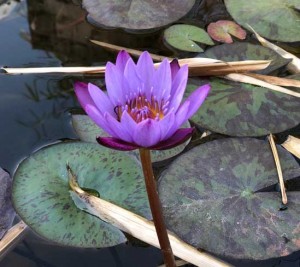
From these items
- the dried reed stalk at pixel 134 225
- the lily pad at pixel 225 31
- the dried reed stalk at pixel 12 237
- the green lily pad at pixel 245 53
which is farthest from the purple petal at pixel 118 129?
the lily pad at pixel 225 31

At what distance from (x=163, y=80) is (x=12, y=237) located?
0.63 m

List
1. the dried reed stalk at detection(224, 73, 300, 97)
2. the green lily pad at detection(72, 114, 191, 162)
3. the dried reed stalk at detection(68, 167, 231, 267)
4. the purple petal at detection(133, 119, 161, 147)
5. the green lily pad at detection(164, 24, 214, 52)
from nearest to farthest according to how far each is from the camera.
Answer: the purple petal at detection(133, 119, 161, 147), the dried reed stalk at detection(68, 167, 231, 267), the green lily pad at detection(72, 114, 191, 162), the dried reed stalk at detection(224, 73, 300, 97), the green lily pad at detection(164, 24, 214, 52)

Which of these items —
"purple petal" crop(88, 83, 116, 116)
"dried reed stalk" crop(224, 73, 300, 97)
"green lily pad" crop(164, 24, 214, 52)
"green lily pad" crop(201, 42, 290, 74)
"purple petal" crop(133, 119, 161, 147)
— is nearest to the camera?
"purple petal" crop(133, 119, 161, 147)

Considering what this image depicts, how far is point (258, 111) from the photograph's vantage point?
5.36 ft

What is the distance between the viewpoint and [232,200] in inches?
53.6

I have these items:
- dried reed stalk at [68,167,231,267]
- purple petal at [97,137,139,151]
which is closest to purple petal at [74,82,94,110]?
purple petal at [97,137,139,151]

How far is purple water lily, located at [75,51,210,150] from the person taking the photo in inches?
35.6

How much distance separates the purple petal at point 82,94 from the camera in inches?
38.7

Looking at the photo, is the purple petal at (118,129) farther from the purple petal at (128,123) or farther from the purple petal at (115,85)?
the purple petal at (115,85)

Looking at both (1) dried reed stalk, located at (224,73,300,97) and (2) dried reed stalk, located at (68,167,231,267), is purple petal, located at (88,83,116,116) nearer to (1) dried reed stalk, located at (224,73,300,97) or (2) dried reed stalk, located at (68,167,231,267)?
(2) dried reed stalk, located at (68,167,231,267)

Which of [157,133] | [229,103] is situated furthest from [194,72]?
[157,133]

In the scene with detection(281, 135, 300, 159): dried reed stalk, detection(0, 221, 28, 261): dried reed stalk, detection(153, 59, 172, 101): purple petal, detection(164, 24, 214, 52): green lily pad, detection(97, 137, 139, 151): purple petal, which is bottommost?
detection(281, 135, 300, 159): dried reed stalk

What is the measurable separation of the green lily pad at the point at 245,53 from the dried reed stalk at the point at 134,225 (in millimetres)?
784

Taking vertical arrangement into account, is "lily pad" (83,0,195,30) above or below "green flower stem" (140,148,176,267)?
below
